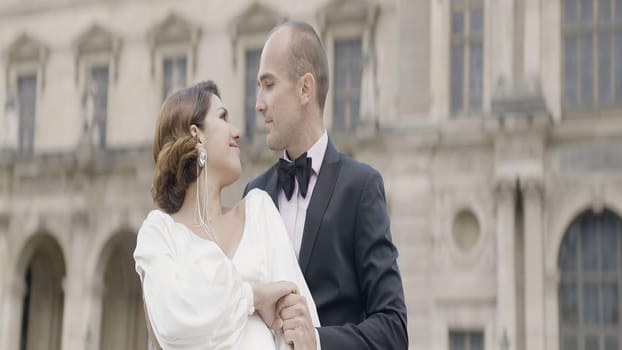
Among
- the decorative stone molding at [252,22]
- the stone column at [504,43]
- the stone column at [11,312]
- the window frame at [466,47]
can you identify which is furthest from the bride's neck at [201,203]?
the stone column at [11,312]

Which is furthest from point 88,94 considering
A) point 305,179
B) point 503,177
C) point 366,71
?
point 305,179

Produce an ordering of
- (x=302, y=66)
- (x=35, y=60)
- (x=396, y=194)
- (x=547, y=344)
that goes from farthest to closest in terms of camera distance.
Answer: (x=35, y=60) → (x=396, y=194) → (x=547, y=344) → (x=302, y=66)

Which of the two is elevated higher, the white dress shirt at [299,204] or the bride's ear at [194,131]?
the bride's ear at [194,131]

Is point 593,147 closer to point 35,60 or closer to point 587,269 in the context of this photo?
point 587,269

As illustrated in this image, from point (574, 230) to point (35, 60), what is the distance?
1458 cm

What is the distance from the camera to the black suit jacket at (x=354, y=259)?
130 inches

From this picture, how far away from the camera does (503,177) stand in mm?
18906

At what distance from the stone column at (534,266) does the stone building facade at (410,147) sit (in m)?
0.03

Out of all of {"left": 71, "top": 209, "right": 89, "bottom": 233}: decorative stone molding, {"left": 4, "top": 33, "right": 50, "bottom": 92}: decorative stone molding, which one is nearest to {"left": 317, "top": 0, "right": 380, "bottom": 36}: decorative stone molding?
{"left": 71, "top": 209, "right": 89, "bottom": 233}: decorative stone molding

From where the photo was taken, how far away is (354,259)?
11.3 ft

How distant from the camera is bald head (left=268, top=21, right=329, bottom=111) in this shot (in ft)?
11.4

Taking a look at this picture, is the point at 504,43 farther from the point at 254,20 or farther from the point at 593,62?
the point at 254,20

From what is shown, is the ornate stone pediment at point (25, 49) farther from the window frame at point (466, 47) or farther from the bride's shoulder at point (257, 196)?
the bride's shoulder at point (257, 196)

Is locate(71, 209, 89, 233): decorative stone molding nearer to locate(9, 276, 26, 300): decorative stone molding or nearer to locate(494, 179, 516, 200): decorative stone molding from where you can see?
locate(9, 276, 26, 300): decorative stone molding
